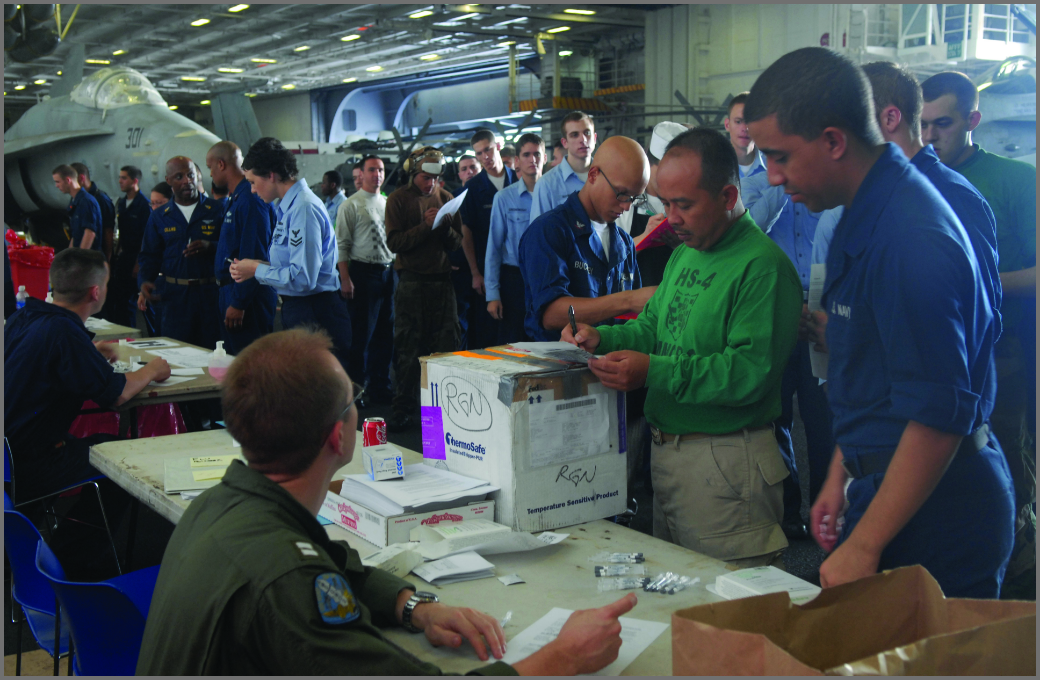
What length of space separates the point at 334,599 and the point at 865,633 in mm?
733

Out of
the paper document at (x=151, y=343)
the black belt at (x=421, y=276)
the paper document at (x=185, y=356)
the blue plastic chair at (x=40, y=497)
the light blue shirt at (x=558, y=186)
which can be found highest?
the light blue shirt at (x=558, y=186)

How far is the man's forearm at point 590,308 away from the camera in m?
2.50

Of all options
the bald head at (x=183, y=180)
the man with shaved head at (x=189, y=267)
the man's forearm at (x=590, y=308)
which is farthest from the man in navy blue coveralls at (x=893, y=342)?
the bald head at (x=183, y=180)

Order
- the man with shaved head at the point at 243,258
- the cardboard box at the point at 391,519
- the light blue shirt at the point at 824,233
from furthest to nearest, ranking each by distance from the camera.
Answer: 1. the man with shaved head at the point at 243,258
2. the light blue shirt at the point at 824,233
3. the cardboard box at the point at 391,519

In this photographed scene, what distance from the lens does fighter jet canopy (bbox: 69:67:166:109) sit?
11625 mm

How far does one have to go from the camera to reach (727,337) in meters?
1.86

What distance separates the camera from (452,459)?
1.94 meters

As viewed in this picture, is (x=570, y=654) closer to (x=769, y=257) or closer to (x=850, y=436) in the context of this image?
(x=850, y=436)

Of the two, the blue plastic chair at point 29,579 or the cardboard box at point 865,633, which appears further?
the blue plastic chair at point 29,579

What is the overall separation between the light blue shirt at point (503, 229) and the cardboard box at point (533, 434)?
3.35 metres

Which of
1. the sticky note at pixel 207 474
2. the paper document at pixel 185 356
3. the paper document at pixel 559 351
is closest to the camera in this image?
the paper document at pixel 559 351

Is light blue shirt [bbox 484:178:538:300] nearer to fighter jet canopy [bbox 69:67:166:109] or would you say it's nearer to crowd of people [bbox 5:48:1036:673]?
crowd of people [bbox 5:48:1036:673]

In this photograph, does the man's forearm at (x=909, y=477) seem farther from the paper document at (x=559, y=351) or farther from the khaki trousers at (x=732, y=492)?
the paper document at (x=559, y=351)

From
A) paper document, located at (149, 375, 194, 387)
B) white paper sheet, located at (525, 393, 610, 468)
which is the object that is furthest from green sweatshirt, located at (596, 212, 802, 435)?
paper document, located at (149, 375, 194, 387)
